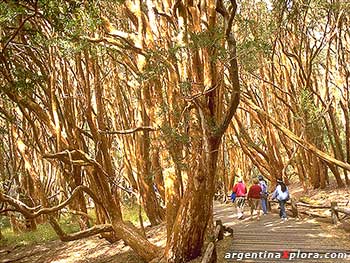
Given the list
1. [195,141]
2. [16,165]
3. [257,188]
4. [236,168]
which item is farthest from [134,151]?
[236,168]

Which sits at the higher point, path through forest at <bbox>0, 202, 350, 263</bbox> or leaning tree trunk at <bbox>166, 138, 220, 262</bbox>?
leaning tree trunk at <bbox>166, 138, 220, 262</bbox>

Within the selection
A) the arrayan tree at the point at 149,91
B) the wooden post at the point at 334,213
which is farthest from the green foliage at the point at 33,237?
the wooden post at the point at 334,213

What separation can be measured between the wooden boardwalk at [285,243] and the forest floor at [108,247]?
193mm

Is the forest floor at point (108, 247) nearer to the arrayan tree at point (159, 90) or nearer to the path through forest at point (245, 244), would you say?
the path through forest at point (245, 244)

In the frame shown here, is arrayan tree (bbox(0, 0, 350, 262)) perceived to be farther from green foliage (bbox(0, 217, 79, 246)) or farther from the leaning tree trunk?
green foliage (bbox(0, 217, 79, 246))

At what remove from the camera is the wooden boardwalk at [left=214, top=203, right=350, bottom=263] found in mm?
8148

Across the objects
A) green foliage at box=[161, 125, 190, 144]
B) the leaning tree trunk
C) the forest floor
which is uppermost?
green foliage at box=[161, 125, 190, 144]

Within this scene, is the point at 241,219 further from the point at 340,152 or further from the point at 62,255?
the point at 62,255

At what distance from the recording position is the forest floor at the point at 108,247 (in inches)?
408

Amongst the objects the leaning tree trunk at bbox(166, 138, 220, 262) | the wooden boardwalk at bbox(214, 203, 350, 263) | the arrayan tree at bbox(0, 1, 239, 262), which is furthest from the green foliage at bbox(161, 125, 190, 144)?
the wooden boardwalk at bbox(214, 203, 350, 263)

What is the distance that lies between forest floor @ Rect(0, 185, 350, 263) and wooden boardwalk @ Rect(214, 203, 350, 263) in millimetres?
193

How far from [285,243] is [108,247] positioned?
6471 mm

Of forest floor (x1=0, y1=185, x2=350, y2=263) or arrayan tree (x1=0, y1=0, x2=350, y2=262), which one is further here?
forest floor (x1=0, y1=185, x2=350, y2=263)

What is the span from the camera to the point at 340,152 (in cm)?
1622
